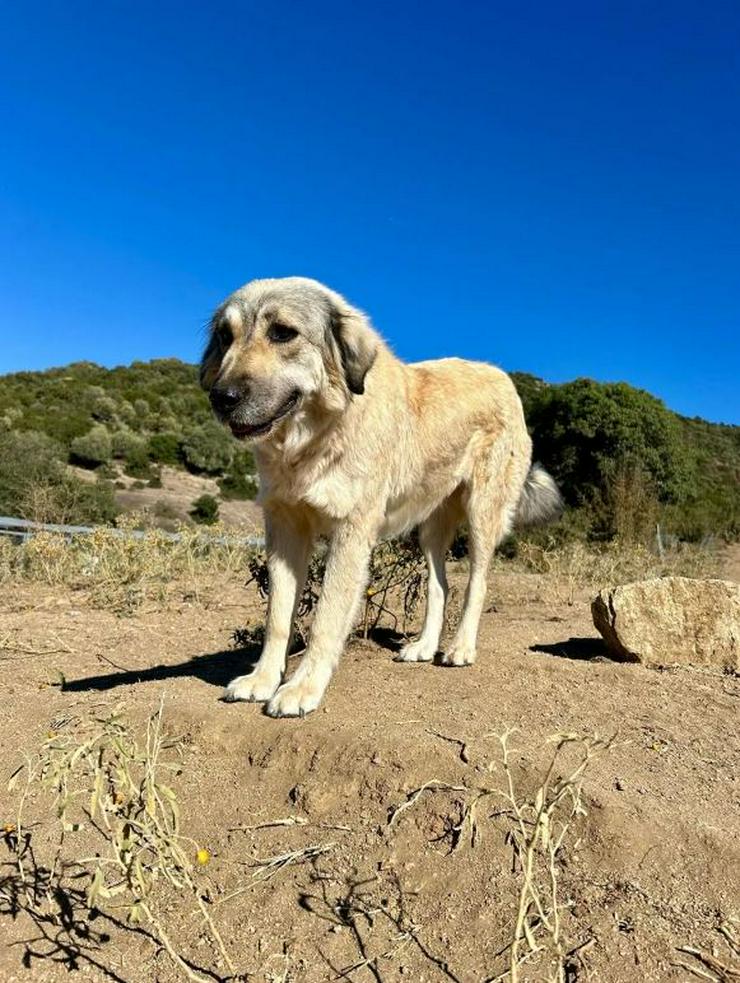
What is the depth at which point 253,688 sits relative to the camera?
364 centimetres

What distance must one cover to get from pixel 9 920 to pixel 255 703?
143 centimetres

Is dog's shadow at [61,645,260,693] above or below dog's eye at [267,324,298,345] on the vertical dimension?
below

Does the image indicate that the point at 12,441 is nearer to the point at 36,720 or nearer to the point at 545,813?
the point at 36,720

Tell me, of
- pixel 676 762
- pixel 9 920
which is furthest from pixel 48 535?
pixel 676 762

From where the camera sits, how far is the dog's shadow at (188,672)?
424cm

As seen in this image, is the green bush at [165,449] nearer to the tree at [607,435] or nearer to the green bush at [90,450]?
the green bush at [90,450]

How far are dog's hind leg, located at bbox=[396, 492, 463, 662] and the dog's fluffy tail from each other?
1.84 ft

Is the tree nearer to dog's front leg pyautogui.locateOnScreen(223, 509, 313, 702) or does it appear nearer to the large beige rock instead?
the large beige rock

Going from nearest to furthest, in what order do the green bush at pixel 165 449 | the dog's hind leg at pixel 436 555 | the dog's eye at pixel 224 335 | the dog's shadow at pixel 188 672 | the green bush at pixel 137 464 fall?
the dog's eye at pixel 224 335
the dog's shadow at pixel 188 672
the dog's hind leg at pixel 436 555
the green bush at pixel 137 464
the green bush at pixel 165 449

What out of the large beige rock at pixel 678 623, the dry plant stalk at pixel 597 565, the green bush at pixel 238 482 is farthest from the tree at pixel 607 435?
the large beige rock at pixel 678 623

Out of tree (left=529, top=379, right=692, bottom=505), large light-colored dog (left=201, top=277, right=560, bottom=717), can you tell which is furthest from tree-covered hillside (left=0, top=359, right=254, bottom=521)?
large light-colored dog (left=201, top=277, right=560, bottom=717)

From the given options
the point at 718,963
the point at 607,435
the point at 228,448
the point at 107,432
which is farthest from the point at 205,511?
the point at 718,963

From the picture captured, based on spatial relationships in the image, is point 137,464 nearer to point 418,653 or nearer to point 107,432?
point 107,432

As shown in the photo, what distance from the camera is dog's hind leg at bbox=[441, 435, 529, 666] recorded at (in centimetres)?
471
